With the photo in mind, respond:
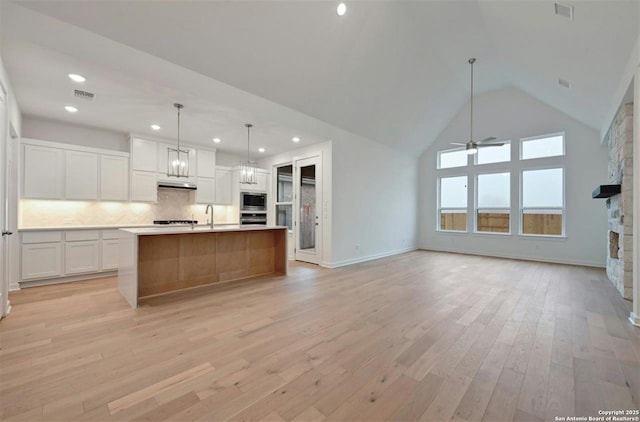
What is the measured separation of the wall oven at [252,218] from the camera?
→ 23.5 ft

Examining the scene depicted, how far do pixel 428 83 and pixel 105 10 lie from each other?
5794 millimetres

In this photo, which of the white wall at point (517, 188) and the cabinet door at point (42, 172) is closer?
the cabinet door at point (42, 172)

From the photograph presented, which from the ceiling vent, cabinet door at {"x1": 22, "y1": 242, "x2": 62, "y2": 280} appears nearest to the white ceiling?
the ceiling vent

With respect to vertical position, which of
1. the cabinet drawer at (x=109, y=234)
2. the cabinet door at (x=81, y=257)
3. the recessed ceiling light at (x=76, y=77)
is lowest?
the cabinet door at (x=81, y=257)

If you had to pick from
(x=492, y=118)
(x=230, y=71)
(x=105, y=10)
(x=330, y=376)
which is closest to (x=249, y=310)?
(x=330, y=376)

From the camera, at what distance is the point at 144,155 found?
221 inches

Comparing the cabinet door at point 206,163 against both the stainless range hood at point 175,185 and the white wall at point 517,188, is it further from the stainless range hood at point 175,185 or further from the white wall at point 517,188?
the white wall at point 517,188

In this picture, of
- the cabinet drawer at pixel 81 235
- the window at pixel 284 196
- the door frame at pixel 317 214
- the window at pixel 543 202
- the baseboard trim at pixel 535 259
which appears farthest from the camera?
the window at pixel 284 196

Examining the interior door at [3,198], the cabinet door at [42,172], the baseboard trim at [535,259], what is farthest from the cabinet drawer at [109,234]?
the baseboard trim at [535,259]

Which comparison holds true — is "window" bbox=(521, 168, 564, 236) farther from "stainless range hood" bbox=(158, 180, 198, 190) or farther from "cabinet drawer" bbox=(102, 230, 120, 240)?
"cabinet drawer" bbox=(102, 230, 120, 240)

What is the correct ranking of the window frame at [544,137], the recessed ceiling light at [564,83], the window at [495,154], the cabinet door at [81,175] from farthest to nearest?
the window at [495,154]
the window frame at [544,137]
the cabinet door at [81,175]
the recessed ceiling light at [564,83]

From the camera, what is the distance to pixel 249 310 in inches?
128

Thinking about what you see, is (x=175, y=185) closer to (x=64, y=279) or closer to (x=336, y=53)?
(x=64, y=279)

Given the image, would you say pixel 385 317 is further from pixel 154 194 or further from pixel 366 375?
pixel 154 194
